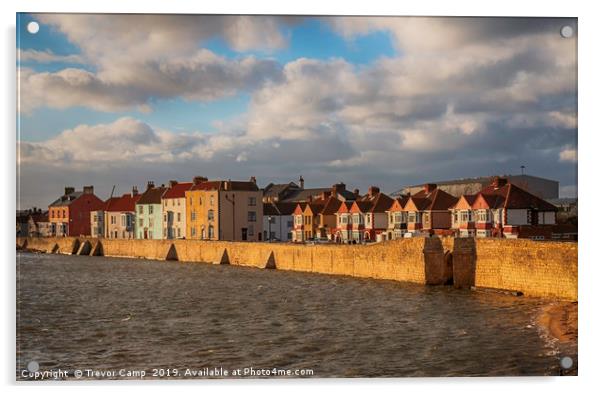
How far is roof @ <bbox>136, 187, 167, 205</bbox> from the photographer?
246 ft

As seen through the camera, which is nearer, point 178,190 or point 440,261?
point 440,261

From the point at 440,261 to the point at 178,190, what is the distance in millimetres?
42750

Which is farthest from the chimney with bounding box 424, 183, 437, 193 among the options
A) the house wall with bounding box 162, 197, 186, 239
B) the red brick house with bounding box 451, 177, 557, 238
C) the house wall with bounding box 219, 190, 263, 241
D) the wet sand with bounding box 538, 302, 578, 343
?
the wet sand with bounding box 538, 302, 578, 343

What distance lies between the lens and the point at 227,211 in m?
63.4

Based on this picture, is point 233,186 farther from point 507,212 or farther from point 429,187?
point 507,212

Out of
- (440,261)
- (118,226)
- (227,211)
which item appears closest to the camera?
(440,261)

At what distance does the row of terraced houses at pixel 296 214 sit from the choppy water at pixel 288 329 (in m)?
11.3

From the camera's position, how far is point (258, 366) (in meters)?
17.2

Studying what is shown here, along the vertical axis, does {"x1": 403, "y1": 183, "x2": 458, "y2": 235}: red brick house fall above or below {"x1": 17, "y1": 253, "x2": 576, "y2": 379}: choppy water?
above

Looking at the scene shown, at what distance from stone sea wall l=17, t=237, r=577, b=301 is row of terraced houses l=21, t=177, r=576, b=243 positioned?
6956 millimetres

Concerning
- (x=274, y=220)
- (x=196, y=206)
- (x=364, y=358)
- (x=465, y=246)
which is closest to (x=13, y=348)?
(x=364, y=358)

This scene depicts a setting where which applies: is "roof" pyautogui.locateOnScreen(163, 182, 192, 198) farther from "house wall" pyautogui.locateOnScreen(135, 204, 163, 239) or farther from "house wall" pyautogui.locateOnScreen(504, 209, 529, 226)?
"house wall" pyautogui.locateOnScreen(504, 209, 529, 226)

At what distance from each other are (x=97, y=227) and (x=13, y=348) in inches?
2745

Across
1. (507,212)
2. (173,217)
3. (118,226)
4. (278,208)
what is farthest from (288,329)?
(118,226)
